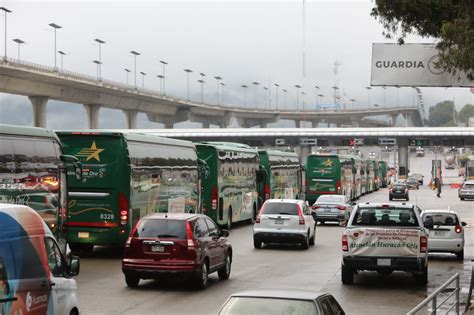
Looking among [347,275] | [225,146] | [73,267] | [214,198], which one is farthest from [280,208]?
[73,267]

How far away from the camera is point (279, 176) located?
51.8 m

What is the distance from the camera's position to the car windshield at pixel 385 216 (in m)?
19.8

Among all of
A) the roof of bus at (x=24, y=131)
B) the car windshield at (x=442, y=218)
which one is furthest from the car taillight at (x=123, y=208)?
the car windshield at (x=442, y=218)

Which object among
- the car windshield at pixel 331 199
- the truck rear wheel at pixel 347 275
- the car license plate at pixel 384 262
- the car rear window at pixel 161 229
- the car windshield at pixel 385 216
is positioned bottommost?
the truck rear wheel at pixel 347 275

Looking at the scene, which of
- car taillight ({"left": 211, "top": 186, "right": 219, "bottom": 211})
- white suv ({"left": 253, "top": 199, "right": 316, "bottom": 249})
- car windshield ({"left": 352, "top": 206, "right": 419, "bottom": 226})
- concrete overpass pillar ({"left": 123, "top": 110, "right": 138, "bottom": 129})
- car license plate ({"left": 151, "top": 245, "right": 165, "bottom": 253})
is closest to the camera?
car license plate ({"left": 151, "top": 245, "right": 165, "bottom": 253})

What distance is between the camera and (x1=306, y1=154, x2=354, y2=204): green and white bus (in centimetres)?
6109

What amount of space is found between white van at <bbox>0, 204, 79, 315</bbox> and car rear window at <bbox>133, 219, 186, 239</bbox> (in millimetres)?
7584

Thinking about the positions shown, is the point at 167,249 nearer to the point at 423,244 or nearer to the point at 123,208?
the point at 423,244

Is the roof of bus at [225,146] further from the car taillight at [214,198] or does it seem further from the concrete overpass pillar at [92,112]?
the concrete overpass pillar at [92,112]

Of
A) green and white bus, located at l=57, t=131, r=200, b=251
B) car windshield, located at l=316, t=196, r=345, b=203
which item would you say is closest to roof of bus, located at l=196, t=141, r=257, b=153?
car windshield, located at l=316, t=196, r=345, b=203

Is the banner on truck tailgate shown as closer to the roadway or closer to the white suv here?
the roadway

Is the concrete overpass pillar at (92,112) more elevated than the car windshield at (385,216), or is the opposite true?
the concrete overpass pillar at (92,112)

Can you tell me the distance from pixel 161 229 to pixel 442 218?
11.6 m

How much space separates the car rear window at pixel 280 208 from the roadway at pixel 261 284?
1.35m
